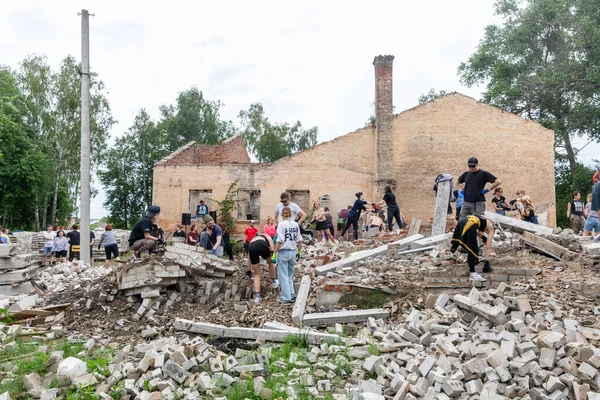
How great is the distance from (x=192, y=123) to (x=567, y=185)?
2637 centimetres

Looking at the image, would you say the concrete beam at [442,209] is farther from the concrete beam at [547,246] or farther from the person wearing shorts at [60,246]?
the person wearing shorts at [60,246]

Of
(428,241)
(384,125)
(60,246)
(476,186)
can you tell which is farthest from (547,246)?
(60,246)

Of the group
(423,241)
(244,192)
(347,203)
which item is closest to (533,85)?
(347,203)

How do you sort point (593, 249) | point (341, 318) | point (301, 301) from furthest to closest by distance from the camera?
point (593, 249) → point (301, 301) → point (341, 318)

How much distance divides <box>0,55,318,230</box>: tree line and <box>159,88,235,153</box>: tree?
77mm

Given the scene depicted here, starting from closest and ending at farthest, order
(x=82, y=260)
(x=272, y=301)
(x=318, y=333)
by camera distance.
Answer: (x=318, y=333)
(x=272, y=301)
(x=82, y=260)

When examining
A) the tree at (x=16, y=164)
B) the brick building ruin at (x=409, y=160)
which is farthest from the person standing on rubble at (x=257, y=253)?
the tree at (x=16, y=164)

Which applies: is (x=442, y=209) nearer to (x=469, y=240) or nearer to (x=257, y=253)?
(x=469, y=240)

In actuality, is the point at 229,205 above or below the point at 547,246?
above

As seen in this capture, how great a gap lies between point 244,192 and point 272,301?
45.8 feet

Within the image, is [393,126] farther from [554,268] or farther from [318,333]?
[318,333]

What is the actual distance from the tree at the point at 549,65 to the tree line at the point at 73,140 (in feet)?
59.1

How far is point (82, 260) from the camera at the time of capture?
12.5 meters

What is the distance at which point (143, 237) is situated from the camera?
9.59 metres
